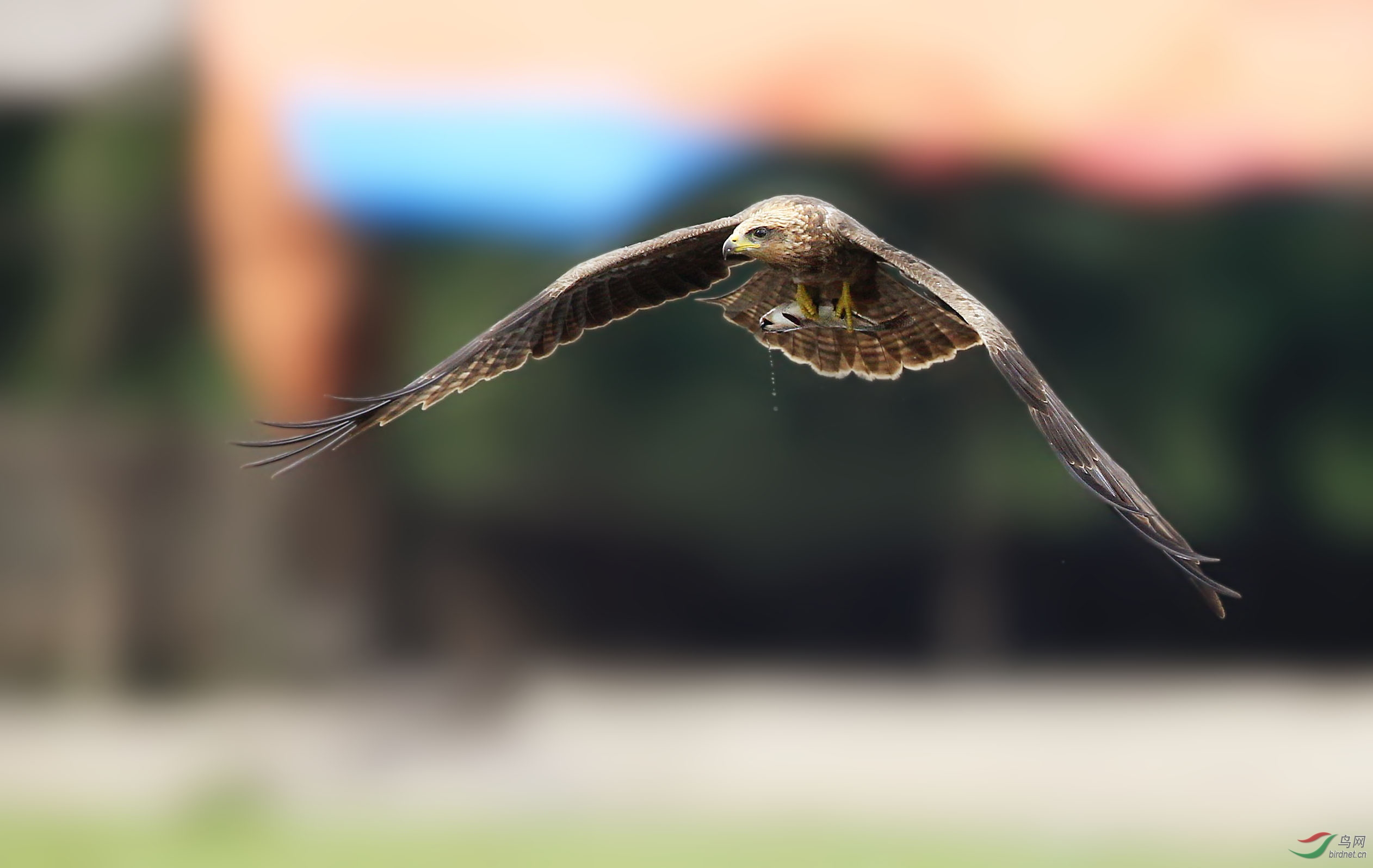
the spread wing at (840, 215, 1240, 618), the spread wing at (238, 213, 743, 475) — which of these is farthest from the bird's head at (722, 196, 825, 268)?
the spread wing at (840, 215, 1240, 618)

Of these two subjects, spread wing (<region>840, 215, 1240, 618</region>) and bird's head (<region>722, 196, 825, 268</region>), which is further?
bird's head (<region>722, 196, 825, 268</region>)

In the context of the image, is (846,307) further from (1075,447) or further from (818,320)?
(1075,447)

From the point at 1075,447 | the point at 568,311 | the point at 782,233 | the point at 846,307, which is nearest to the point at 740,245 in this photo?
the point at 782,233

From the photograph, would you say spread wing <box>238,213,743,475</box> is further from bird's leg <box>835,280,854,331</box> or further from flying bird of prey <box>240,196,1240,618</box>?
bird's leg <box>835,280,854,331</box>

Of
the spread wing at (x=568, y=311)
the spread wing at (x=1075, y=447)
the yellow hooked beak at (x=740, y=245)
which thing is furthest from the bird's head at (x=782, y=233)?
the spread wing at (x=1075, y=447)

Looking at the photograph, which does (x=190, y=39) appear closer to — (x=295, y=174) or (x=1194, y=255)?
(x=295, y=174)

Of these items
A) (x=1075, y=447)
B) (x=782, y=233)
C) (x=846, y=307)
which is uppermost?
(x=782, y=233)

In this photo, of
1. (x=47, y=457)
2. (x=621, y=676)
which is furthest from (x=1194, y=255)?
(x=47, y=457)

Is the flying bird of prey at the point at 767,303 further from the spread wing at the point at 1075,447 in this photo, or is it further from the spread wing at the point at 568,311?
the spread wing at the point at 1075,447
